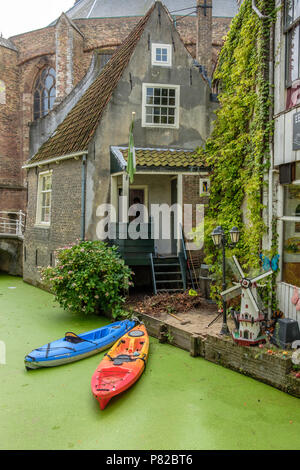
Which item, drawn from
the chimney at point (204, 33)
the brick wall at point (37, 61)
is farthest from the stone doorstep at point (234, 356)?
the brick wall at point (37, 61)

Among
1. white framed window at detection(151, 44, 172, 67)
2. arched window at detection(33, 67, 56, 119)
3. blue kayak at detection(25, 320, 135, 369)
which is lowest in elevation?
blue kayak at detection(25, 320, 135, 369)

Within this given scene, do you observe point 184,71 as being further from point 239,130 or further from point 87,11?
point 87,11

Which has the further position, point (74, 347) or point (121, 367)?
point (74, 347)

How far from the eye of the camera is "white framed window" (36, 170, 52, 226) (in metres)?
14.6

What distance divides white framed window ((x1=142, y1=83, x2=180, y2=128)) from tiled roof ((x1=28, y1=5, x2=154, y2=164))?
1144 mm

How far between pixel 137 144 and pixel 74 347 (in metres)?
7.03

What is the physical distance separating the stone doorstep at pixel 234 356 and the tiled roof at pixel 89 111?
243 inches

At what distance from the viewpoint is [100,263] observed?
10.0 metres

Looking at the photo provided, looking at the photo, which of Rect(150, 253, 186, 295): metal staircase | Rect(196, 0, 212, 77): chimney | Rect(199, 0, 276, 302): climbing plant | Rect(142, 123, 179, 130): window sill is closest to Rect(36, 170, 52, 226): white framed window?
Rect(142, 123, 179, 130): window sill

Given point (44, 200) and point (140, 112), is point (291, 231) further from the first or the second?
point (44, 200)

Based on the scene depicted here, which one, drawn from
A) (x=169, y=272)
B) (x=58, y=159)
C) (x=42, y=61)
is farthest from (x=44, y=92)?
(x=169, y=272)

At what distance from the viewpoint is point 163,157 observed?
456 inches

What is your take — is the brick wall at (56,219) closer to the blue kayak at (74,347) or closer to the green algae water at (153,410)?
the blue kayak at (74,347)

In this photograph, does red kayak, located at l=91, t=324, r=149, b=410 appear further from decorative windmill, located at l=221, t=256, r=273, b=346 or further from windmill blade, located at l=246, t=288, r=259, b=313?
windmill blade, located at l=246, t=288, r=259, b=313
